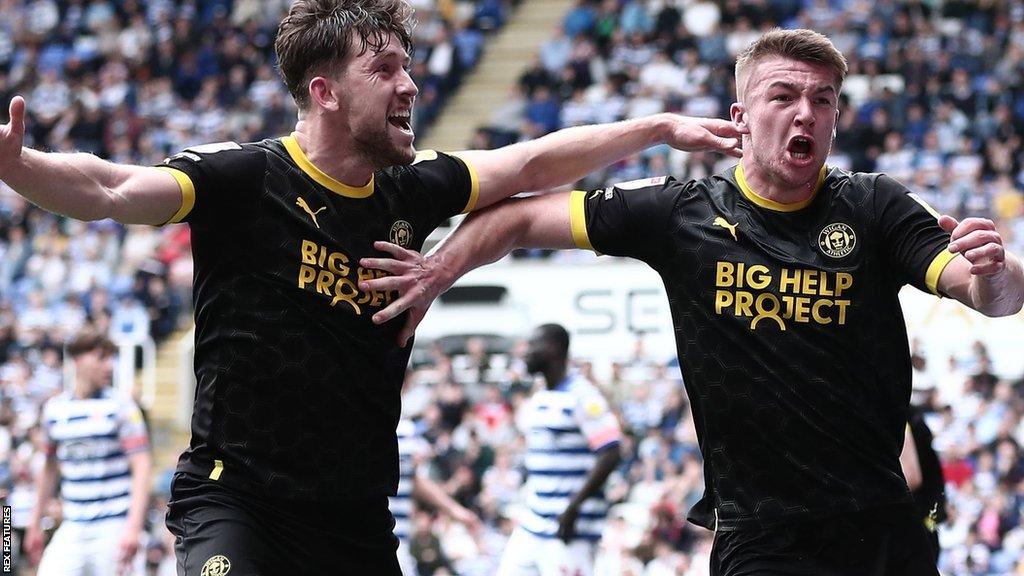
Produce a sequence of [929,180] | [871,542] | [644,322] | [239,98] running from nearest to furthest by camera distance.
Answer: [871,542] < [644,322] < [929,180] < [239,98]

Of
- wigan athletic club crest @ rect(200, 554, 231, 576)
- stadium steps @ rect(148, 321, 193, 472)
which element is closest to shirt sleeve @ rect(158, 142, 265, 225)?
wigan athletic club crest @ rect(200, 554, 231, 576)

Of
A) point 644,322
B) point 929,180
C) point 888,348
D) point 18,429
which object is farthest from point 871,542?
point 18,429

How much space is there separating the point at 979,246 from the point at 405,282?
1.87m

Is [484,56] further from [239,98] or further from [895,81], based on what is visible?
[895,81]

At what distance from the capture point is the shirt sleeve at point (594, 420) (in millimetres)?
9391

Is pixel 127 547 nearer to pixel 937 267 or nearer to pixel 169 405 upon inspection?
pixel 937 267

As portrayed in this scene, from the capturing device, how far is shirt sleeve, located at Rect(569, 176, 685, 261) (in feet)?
16.4

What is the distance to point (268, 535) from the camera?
465cm

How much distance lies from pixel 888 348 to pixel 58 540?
21.3 ft

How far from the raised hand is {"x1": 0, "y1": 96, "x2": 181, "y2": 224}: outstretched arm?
74.4 inches

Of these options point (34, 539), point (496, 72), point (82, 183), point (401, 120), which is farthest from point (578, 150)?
point (496, 72)

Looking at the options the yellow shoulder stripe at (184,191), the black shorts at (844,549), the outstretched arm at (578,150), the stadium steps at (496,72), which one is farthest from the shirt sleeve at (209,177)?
the stadium steps at (496,72)

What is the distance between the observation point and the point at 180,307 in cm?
1898

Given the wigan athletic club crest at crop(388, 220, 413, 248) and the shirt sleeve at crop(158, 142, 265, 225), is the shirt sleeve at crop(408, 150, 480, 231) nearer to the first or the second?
the wigan athletic club crest at crop(388, 220, 413, 248)
